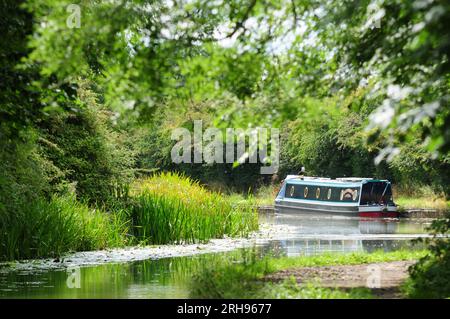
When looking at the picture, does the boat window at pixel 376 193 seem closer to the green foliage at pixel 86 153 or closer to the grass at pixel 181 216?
the grass at pixel 181 216

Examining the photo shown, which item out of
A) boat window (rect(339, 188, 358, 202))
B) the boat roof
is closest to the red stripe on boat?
boat window (rect(339, 188, 358, 202))

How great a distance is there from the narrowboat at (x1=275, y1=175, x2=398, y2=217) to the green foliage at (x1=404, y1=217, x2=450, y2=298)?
948 inches

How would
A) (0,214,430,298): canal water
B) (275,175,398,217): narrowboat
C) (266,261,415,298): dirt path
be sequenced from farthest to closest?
(275,175,398,217): narrowboat → (0,214,430,298): canal water → (266,261,415,298): dirt path

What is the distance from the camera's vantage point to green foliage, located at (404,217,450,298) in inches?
380

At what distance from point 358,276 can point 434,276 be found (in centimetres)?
190

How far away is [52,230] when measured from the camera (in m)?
16.7

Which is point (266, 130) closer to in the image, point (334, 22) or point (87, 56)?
point (334, 22)

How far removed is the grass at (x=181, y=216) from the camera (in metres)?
19.9

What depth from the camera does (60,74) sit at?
8.83 meters

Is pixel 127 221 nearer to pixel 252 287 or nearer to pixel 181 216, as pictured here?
pixel 181 216

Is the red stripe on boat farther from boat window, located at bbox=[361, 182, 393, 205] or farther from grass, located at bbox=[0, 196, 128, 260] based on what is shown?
grass, located at bbox=[0, 196, 128, 260]

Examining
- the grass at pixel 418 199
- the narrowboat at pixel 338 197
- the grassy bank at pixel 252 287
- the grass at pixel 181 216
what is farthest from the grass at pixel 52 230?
the grass at pixel 418 199

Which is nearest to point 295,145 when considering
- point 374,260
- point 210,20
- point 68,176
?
point 68,176
